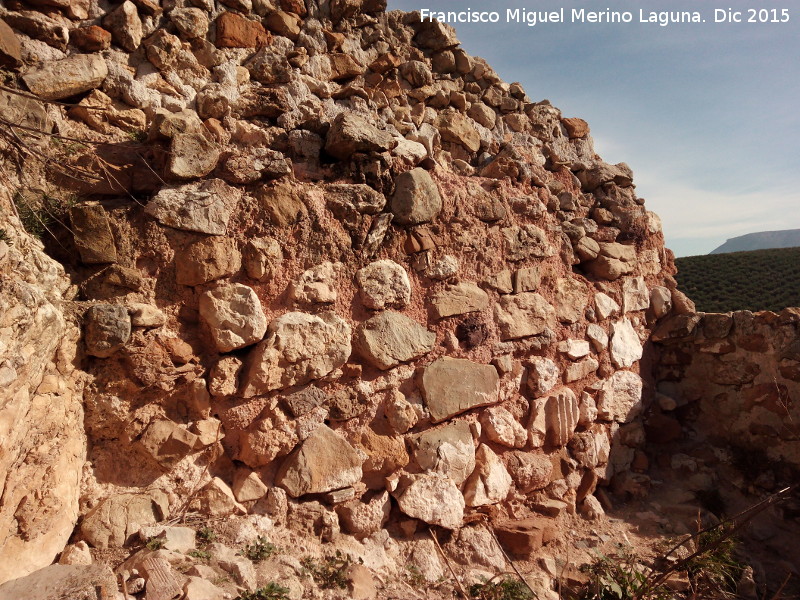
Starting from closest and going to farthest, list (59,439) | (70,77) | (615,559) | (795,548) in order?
1. (59,439)
2. (70,77)
3. (615,559)
4. (795,548)

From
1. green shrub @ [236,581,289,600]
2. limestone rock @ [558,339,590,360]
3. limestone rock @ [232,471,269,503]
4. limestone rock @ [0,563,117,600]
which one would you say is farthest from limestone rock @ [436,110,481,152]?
limestone rock @ [0,563,117,600]

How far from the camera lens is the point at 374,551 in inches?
89.9

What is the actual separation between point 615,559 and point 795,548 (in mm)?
1195

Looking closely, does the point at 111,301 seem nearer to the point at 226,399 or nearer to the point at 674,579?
the point at 226,399

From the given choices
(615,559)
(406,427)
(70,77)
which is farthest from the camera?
(615,559)

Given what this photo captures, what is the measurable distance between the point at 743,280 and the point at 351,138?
1388 cm

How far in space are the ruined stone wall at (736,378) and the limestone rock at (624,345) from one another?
0.24m

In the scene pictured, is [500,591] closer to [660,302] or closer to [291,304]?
[291,304]

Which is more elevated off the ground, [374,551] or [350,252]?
[350,252]

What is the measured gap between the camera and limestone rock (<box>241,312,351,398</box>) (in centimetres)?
223

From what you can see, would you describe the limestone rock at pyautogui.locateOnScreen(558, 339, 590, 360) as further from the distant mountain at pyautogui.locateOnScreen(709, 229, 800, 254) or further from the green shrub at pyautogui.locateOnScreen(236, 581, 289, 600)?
the distant mountain at pyautogui.locateOnScreen(709, 229, 800, 254)

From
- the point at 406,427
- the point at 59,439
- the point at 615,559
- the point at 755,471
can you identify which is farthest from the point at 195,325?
the point at 755,471

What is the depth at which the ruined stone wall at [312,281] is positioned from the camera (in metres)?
2.12

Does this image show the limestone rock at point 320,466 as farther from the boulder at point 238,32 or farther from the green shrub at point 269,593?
the boulder at point 238,32
